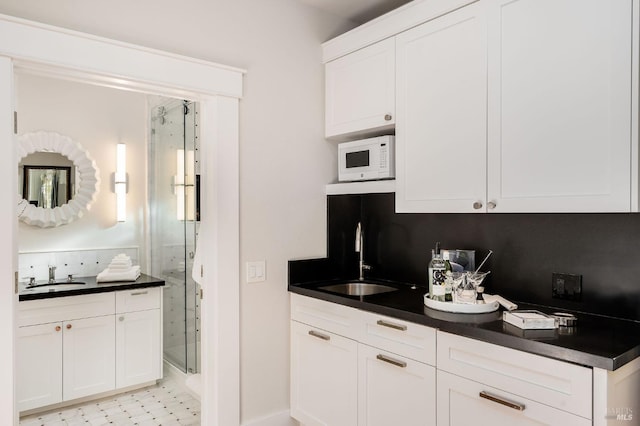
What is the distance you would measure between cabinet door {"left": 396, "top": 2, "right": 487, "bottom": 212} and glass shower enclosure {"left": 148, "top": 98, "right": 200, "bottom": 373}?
174 cm

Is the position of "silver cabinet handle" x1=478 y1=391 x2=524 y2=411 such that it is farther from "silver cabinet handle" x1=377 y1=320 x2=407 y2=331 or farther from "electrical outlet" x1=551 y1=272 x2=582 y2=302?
"electrical outlet" x1=551 y1=272 x2=582 y2=302

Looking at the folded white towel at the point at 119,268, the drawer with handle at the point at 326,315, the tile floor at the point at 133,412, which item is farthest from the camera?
the folded white towel at the point at 119,268

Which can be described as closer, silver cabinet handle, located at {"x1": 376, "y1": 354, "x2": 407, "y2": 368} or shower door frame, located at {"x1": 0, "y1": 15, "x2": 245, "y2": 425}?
shower door frame, located at {"x1": 0, "y1": 15, "x2": 245, "y2": 425}

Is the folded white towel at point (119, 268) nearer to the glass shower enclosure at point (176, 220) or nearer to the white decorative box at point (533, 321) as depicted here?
the glass shower enclosure at point (176, 220)

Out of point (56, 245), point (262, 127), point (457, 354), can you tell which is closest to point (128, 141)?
point (56, 245)

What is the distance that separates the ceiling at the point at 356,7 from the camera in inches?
101

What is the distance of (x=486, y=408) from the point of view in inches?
62.0

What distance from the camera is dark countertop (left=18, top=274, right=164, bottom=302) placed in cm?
288

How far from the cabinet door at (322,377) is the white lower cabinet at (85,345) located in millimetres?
1415

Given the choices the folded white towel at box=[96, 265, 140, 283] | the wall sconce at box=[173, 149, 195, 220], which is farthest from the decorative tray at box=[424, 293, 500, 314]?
the folded white towel at box=[96, 265, 140, 283]

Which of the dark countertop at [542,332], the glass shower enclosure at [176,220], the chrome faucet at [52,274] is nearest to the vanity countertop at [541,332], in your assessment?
the dark countertop at [542,332]

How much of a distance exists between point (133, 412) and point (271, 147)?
2055 millimetres

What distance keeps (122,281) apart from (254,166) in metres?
1.62

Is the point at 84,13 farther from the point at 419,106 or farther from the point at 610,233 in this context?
the point at 610,233
